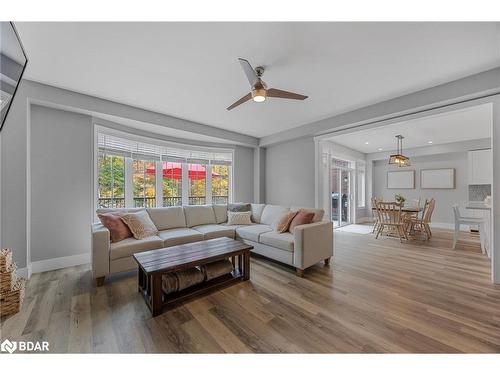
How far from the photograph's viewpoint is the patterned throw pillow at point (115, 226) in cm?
269

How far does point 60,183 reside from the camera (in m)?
2.96

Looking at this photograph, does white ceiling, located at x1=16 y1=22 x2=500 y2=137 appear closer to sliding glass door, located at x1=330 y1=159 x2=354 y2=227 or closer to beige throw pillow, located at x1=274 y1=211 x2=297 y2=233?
beige throw pillow, located at x1=274 y1=211 x2=297 y2=233

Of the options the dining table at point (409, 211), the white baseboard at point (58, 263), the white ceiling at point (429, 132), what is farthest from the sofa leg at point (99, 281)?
the dining table at point (409, 211)

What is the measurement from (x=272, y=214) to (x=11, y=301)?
336 centimetres

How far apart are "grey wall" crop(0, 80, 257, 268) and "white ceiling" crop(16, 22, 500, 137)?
233 mm

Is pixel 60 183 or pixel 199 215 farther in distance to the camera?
pixel 199 215

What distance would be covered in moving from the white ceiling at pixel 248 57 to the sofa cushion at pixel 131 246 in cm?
209

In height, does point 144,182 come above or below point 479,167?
below

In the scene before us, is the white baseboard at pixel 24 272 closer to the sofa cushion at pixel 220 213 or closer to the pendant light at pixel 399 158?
the sofa cushion at pixel 220 213

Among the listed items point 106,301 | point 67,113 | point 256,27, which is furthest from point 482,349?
point 67,113

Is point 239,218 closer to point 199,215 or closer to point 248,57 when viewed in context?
point 199,215

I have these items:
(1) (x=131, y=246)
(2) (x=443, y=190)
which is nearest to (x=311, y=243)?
(1) (x=131, y=246)

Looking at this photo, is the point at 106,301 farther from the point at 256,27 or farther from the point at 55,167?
the point at 256,27
